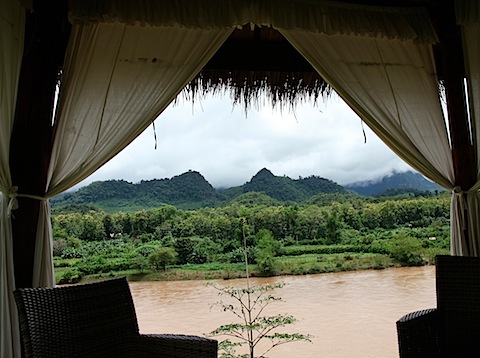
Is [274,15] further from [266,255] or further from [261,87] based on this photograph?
[266,255]

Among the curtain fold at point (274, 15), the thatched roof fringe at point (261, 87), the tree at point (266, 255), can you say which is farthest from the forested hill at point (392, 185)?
the curtain fold at point (274, 15)

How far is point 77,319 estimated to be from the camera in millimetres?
1443

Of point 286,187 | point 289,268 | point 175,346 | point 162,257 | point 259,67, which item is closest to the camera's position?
point 175,346

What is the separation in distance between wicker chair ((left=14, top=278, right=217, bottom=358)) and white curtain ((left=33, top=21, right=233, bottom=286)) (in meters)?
0.49

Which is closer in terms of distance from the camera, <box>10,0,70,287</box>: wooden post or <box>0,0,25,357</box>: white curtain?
<box>0,0,25,357</box>: white curtain

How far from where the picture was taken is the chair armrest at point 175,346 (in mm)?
1398

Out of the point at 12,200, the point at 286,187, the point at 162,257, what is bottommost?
the point at 162,257

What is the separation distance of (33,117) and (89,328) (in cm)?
100

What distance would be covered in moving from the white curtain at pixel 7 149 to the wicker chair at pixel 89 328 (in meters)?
0.24

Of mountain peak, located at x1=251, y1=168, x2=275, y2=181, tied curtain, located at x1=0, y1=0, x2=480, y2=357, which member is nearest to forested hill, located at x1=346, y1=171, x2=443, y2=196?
mountain peak, located at x1=251, y1=168, x2=275, y2=181

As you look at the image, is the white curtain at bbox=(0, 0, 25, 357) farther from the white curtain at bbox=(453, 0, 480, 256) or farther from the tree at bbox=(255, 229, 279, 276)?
the tree at bbox=(255, 229, 279, 276)

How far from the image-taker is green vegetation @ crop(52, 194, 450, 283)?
6.54 m

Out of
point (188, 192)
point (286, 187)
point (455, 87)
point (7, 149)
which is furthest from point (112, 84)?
point (286, 187)

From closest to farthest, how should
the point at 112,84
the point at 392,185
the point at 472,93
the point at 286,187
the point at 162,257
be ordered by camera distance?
the point at 112,84
the point at 472,93
the point at 162,257
the point at 392,185
the point at 286,187
